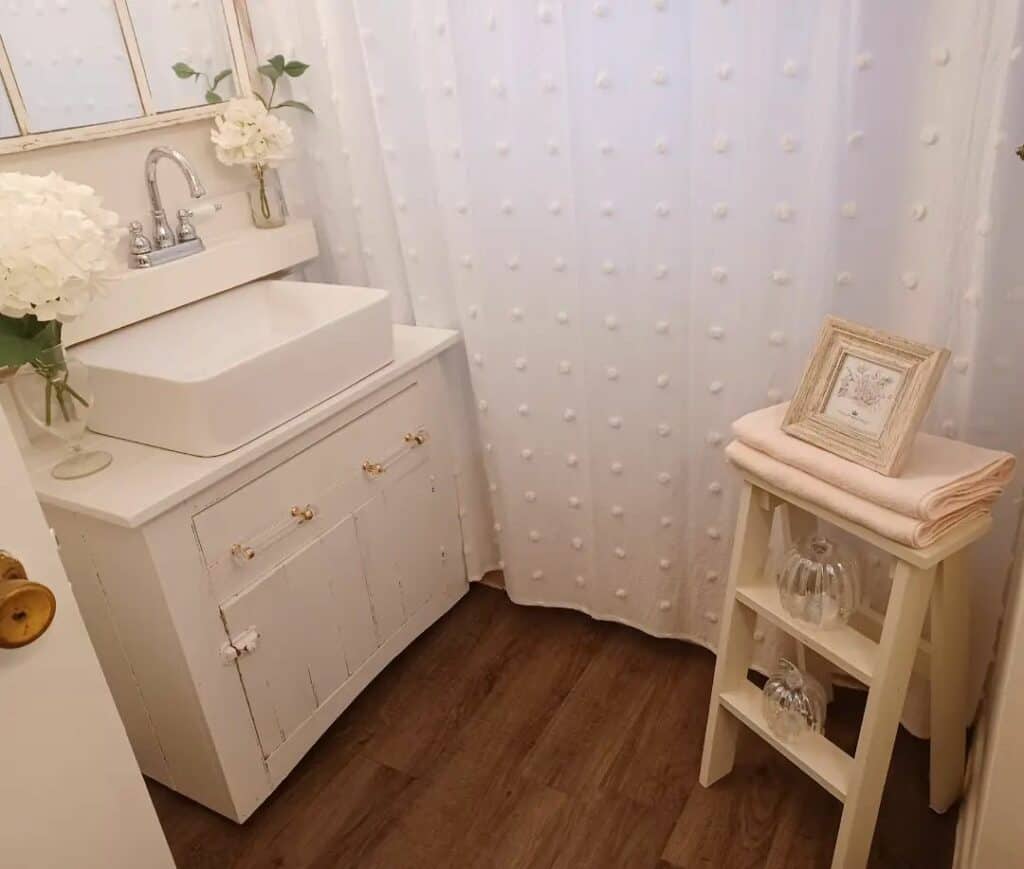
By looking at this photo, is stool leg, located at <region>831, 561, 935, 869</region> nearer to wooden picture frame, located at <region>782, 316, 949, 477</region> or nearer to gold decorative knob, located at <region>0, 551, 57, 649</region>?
wooden picture frame, located at <region>782, 316, 949, 477</region>

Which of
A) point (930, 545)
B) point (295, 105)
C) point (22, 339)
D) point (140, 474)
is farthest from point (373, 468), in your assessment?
point (930, 545)

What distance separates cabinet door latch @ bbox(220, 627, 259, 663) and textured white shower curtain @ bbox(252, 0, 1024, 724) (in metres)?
0.69

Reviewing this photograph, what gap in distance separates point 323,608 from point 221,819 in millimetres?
443

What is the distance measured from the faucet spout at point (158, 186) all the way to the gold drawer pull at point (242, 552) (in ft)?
2.20

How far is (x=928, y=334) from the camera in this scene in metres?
1.37

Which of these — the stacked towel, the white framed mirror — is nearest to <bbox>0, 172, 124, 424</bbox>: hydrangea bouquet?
the white framed mirror

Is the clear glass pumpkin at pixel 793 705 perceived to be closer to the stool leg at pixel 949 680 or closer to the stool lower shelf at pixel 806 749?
the stool lower shelf at pixel 806 749

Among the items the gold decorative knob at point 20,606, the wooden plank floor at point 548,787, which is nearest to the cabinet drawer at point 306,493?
the wooden plank floor at point 548,787

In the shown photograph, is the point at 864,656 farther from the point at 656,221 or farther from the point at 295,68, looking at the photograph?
the point at 295,68

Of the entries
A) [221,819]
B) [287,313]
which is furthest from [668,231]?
[221,819]

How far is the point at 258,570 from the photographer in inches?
60.0

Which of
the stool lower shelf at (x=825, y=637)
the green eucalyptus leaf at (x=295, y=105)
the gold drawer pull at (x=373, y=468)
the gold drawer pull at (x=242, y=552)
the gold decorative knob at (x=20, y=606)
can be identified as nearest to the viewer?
the gold decorative knob at (x=20, y=606)

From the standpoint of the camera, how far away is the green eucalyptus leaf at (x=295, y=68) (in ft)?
5.90

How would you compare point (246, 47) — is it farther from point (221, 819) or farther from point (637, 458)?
point (221, 819)
